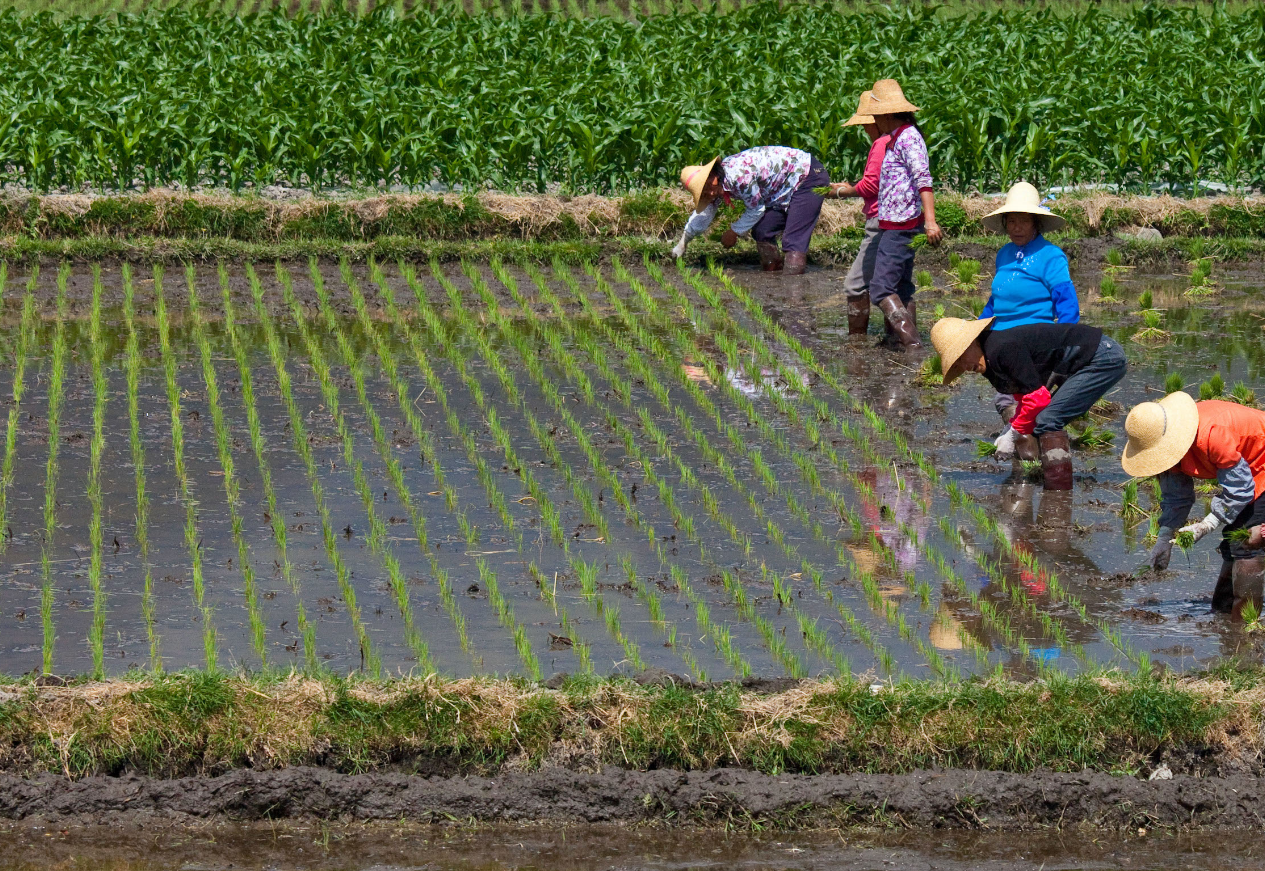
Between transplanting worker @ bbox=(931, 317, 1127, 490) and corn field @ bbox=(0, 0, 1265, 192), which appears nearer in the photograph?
transplanting worker @ bbox=(931, 317, 1127, 490)

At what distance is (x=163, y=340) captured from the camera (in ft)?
35.6

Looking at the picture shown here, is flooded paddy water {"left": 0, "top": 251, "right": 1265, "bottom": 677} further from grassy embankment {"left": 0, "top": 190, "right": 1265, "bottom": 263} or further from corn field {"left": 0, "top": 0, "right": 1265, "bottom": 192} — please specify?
corn field {"left": 0, "top": 0, "right": 1265, "bottom": 192}

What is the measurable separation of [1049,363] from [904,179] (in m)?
2.68

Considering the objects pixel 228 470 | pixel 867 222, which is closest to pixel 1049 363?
pixel 867 222

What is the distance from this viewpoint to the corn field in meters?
14.8

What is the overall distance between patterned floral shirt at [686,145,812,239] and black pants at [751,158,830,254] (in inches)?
2.8

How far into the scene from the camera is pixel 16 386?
9633mm

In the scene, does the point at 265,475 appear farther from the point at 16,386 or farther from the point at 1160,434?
the point at 1160,434

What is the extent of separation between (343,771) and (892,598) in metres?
2.38

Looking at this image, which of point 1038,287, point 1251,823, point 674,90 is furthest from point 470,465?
point 674,90

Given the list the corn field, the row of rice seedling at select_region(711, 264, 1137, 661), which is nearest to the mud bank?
the row of rice seedling at select_region(711, 264, 1137, 661)

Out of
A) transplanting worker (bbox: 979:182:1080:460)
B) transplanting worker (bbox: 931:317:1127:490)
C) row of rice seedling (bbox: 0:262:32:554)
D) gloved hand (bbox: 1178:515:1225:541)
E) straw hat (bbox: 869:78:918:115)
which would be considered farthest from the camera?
straw hat (bbox: 869:78:918:115)

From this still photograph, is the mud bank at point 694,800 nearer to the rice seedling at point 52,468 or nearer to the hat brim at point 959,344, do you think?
the rice seedling at point 52,468

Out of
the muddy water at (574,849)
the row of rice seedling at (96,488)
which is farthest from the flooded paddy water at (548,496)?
the muddy water at (574,849)
